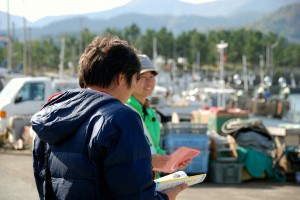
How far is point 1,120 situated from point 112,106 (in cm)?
1316

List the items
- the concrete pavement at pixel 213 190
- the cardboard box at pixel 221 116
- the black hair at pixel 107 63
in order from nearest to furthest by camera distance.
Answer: the black hair at pixel 107 63
the concrete pavement at pixel 213 190
the cardboard box at pixel 221 116

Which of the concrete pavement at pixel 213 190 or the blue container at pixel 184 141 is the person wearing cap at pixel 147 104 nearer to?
the concrete pavement at pixel 213 190

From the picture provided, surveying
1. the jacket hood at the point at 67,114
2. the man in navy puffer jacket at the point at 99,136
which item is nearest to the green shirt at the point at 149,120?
the man in navy puffer jacket at the point at 99,136

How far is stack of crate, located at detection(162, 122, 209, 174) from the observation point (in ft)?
30.4

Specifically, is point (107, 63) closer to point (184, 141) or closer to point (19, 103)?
point (184, 141)

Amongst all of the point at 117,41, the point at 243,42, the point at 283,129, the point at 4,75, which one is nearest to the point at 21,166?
the point at 283,129

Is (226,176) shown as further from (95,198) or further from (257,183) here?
(95,198)

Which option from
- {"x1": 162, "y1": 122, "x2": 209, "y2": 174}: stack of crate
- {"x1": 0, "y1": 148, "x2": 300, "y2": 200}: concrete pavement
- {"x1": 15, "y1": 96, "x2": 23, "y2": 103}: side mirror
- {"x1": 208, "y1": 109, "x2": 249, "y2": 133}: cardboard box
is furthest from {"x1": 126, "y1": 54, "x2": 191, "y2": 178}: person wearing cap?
{"x1": 15, "y1": 96, "x2": 23, "y2": 103}: side mirror

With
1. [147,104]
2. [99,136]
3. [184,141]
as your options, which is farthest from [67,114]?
[184,141]

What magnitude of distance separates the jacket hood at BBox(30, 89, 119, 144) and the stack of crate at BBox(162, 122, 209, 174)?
23.4 feet

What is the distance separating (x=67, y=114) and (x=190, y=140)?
24.1 feet

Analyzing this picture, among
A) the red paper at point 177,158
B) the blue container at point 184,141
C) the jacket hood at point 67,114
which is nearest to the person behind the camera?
the jacket hood at point 67,114

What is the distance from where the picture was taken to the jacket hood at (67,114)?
2.14m

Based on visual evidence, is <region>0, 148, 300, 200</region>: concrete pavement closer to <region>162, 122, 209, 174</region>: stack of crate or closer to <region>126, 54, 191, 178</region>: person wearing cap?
<region>162, 122, 209, 174</region>: stack of crate
